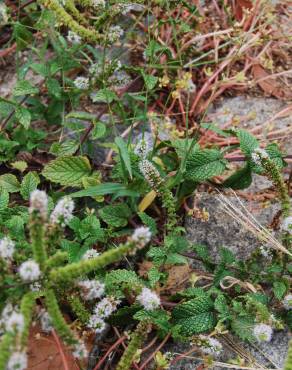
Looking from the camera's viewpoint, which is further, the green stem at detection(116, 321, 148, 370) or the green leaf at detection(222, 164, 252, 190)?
the green leaf at detection(222, 164, 252, 190)

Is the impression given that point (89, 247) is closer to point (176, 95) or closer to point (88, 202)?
point (88, 202)

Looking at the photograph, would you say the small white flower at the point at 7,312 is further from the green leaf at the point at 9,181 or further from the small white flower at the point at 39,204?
the green leaf at the point at 9,181

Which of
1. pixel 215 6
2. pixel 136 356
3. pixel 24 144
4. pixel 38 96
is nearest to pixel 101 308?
pixel 136 356

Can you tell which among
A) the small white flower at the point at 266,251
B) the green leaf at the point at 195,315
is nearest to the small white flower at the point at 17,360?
the green leaf at the point at 195,315

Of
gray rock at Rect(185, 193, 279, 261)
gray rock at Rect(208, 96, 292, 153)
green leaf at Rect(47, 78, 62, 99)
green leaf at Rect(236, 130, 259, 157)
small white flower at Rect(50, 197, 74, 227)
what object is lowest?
gray rock at Rect(185, 193, 279, 261)

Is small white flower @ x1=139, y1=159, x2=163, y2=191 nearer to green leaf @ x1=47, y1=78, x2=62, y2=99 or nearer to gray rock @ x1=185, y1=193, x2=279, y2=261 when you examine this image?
gray rock @ x1=185, y1=193, x2=279, y2=261

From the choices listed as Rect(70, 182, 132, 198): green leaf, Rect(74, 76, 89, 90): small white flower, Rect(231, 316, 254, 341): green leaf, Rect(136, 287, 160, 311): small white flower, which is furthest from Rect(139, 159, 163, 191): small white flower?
Rect(74, 76, 89, 90): small white flower
